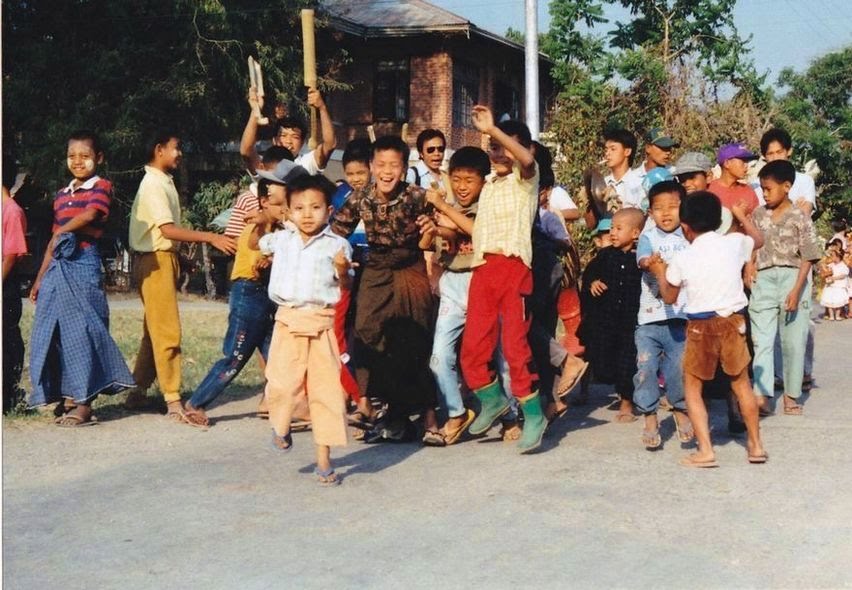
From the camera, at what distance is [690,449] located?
289 inches

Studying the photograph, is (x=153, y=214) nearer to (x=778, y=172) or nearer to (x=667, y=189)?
(x=667, y=189)

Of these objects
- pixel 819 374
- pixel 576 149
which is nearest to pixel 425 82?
pixel 576 149

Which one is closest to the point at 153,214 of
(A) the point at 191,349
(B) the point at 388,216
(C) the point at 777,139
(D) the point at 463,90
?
(B) the point at 388,216

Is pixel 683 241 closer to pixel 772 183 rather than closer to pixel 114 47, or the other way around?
pixel 772 183

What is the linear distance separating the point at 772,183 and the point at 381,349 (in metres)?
3.23

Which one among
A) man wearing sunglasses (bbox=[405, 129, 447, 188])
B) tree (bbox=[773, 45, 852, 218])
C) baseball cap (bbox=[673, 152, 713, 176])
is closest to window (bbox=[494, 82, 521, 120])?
tree (bbox=[773, 45, 852, 218])

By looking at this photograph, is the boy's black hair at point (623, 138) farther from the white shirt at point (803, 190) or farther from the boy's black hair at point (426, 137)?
the boy's black hair at point (426, 137)

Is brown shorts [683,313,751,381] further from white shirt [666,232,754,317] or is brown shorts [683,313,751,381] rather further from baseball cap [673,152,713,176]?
baseball cap [673,152,713,176]

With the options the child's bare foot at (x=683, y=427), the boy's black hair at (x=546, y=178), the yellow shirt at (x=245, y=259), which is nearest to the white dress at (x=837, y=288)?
the boy's black hair at (x=546, y=178)

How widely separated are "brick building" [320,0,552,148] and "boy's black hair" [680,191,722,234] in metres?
23.9

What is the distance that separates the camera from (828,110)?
42.5 m

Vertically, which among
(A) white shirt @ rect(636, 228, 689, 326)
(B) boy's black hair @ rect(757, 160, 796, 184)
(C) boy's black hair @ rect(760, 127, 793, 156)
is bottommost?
(A) white shirt @ rect(636, 228, 689, 326)

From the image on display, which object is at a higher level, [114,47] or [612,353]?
[114,47]

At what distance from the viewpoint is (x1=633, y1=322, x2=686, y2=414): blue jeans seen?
7.34 m
